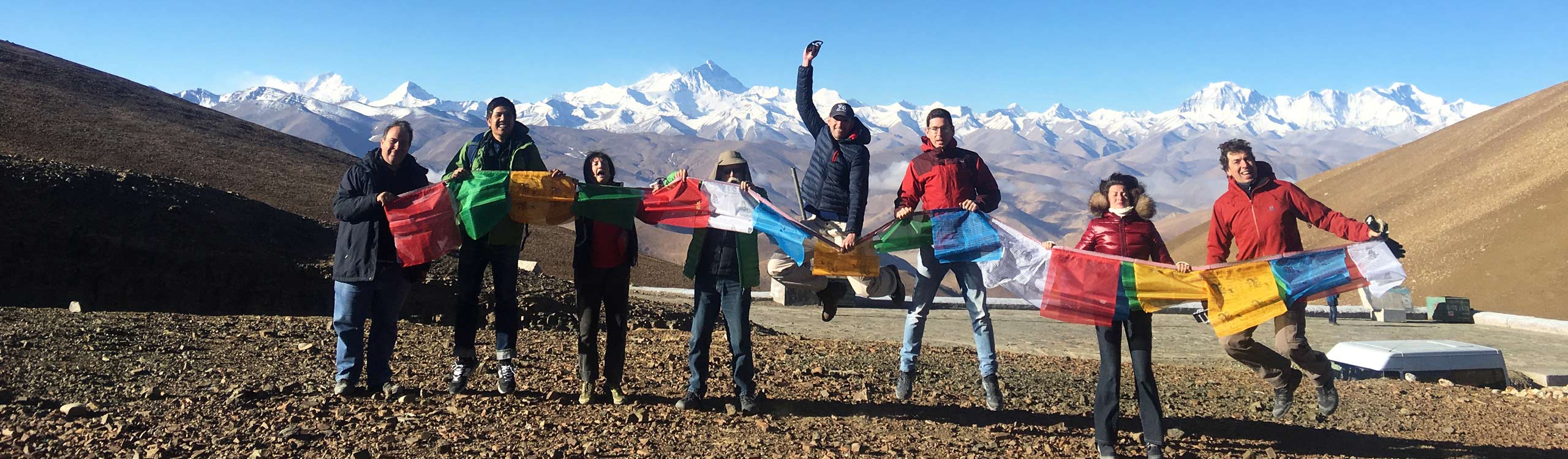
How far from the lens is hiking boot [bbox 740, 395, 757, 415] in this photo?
6320mm

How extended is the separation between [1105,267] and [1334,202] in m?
93.9

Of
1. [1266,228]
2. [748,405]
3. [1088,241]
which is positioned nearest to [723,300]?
[748,405]

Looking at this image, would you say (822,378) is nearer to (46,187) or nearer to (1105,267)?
(1105,267)

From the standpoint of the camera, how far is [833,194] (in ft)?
22.4

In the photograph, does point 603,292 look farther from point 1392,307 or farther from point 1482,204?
point 1482,204

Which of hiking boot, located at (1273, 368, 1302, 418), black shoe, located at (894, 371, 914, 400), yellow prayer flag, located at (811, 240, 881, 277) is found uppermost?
yellow prayer flag, located at (811, 240, 881, 277)

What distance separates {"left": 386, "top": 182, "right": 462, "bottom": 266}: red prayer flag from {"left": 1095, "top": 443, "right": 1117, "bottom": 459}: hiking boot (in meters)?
4.41

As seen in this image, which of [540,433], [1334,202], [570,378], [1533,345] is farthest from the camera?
[1334,202]

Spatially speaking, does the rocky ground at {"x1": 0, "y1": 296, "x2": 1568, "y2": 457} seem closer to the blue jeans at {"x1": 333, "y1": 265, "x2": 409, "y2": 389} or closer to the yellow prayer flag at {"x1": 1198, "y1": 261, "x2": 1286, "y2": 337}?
the blue jeans at {"x1": 333, "y1": 265, "x2": 409, "y2": 389}

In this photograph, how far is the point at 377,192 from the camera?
6219 mm

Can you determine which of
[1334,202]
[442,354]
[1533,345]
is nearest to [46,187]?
[442,354]

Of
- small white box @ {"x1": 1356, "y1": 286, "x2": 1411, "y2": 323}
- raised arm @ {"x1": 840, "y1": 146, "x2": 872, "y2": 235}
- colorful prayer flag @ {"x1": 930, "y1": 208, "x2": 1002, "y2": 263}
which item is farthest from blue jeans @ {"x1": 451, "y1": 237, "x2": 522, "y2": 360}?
small white box @ {"x1": 1356, "y1": 286, "x2": 1411, "y2": 323}

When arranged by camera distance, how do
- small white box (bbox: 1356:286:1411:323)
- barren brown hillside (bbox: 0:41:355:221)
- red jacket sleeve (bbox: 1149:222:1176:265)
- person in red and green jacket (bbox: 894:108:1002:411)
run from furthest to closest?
barren brown hillside (bbox: 0:41:355:221) < small white box (bbox: 1356:286:1411:323) < person in red and green jacket (bbox: 894:108:1002:411) < red jacket sleeve (bbox: 1149:222:1176:265)

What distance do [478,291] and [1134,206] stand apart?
443 centimetres
